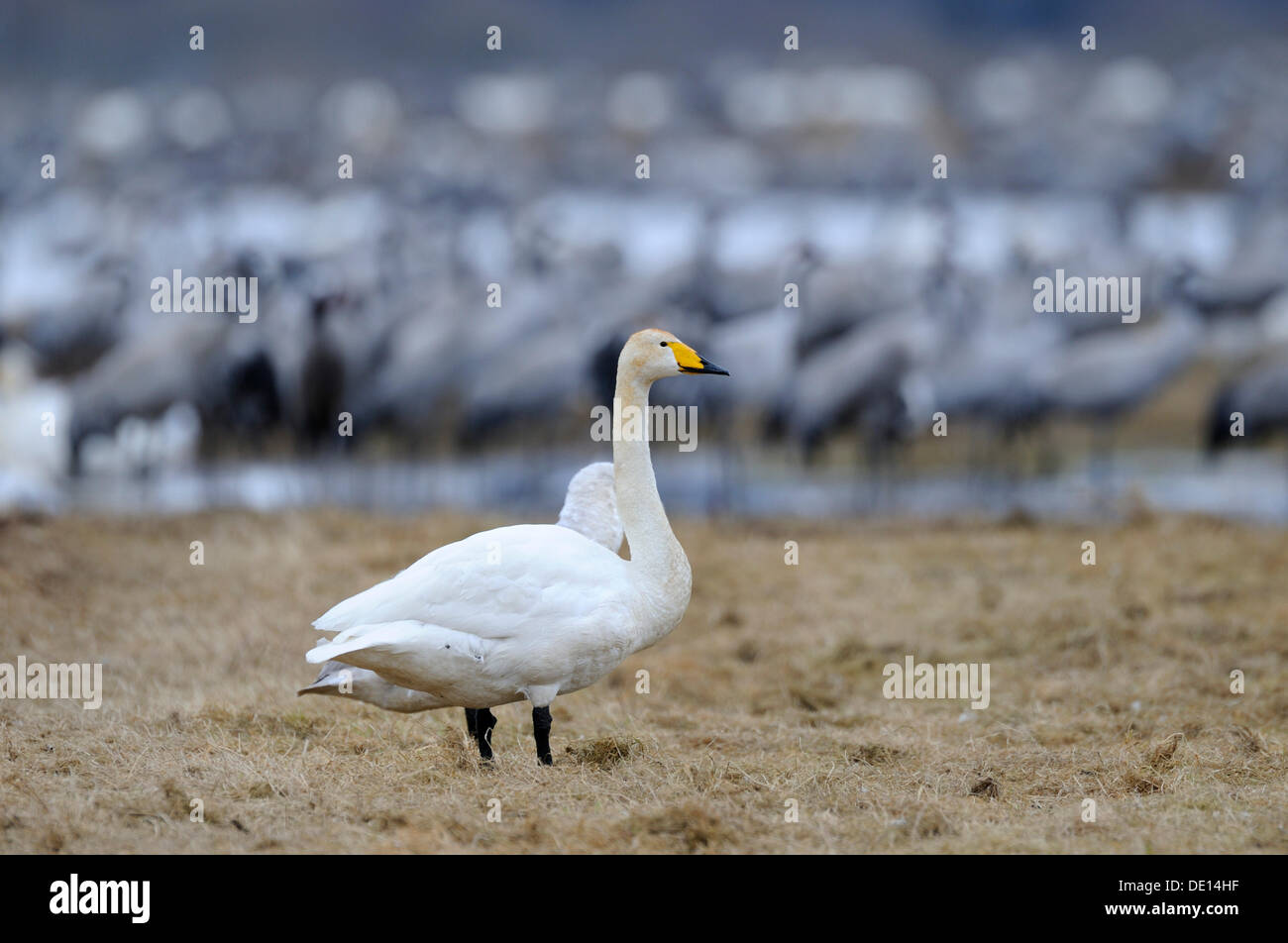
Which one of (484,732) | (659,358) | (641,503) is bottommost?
(484,732)

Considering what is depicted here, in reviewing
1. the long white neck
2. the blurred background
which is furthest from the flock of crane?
the long white neck

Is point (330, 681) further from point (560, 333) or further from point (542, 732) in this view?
point (560, 333)

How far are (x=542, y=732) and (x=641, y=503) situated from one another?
41.6 inches

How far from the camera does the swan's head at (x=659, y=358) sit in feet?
19.3

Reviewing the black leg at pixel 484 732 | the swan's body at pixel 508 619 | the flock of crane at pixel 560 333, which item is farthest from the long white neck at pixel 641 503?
the flock of crane at pixel 560 333

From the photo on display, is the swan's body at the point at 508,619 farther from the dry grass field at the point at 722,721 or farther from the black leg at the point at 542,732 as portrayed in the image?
the dry grass field at the point at 722,721

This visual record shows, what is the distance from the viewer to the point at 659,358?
233 inches

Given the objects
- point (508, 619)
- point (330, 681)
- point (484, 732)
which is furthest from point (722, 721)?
point (330, 681)

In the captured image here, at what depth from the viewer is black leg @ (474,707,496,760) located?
5.64 metres

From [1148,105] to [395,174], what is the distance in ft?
91.7
